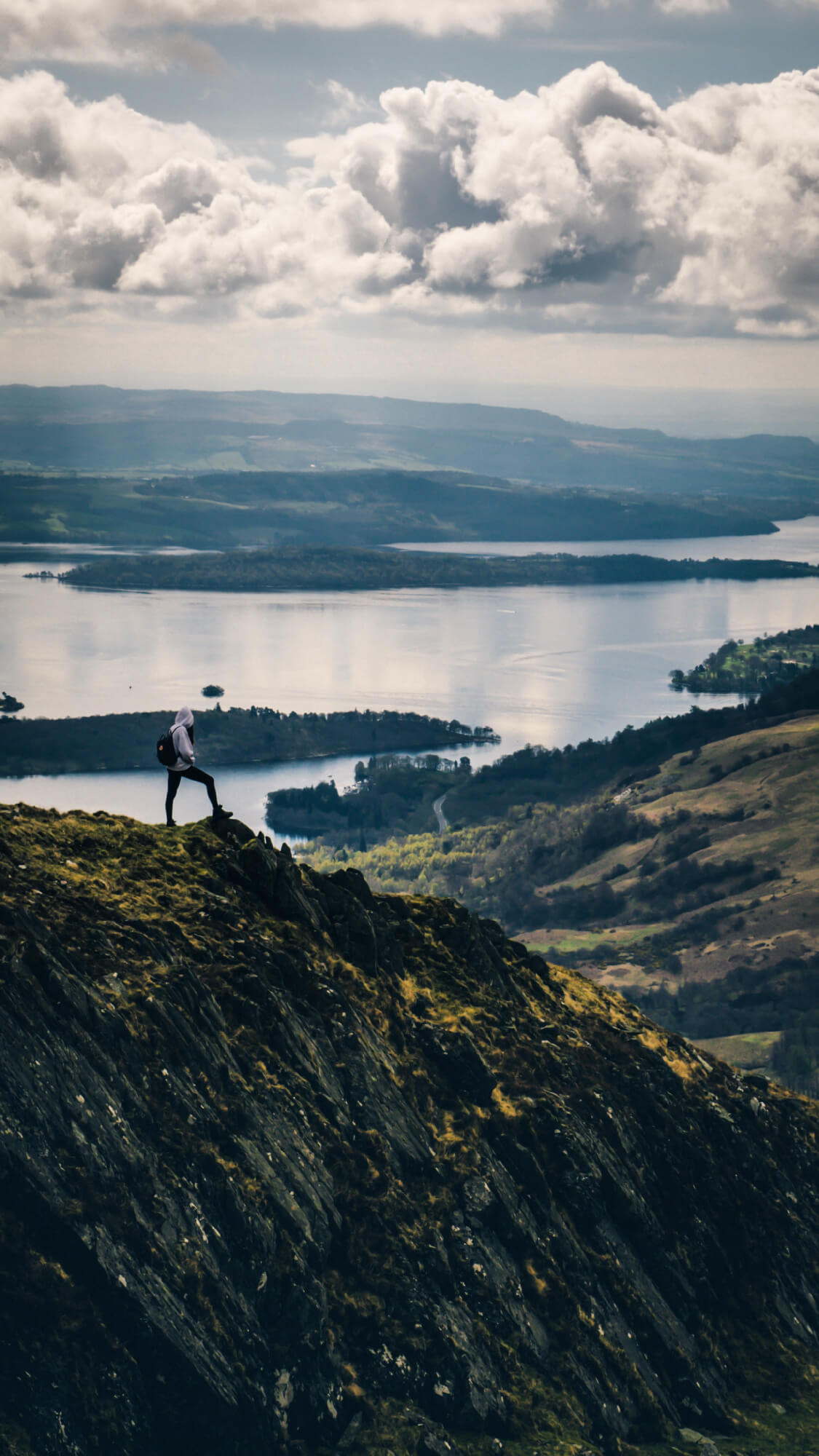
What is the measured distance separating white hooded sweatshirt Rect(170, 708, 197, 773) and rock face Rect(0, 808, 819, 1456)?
16.0 feet

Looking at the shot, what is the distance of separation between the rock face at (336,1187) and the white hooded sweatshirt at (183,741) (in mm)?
4869

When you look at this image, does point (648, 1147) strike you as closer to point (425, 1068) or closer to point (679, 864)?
point (425, 1068)

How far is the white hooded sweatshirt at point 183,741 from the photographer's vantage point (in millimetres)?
34250

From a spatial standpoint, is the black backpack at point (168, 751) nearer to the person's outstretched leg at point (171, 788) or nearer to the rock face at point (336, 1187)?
the person's outstretched leg at point (171, 788)

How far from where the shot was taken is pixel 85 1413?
1196 inches

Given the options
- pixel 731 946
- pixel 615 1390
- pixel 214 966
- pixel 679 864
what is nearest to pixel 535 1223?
pixel 615 1390

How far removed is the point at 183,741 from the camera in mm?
34375

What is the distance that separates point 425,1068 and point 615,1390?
9416mm

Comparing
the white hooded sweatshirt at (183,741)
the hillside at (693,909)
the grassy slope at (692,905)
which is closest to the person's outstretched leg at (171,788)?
the white hooded sweatshirt at (183,741)

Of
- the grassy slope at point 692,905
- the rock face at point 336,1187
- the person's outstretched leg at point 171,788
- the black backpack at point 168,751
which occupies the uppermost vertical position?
the black backpack at point 168,751

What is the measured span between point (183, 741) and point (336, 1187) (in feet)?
38.4

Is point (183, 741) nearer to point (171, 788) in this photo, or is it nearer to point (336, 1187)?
point (171, 788)

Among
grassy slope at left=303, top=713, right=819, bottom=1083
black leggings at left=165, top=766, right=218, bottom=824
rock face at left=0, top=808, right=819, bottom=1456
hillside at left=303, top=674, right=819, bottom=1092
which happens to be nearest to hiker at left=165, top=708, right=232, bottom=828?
black leggings at left=165, top=766, right=218, bottom=824

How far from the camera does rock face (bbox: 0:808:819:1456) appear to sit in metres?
31.8
